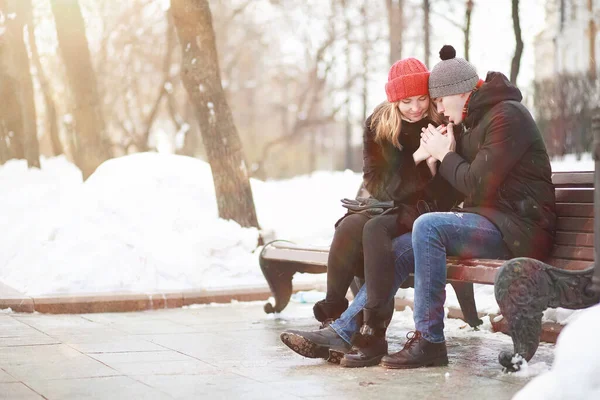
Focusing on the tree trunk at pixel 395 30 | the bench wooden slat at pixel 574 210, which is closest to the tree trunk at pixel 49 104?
A: the tree trunk at pixel 395 30

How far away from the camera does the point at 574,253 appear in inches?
218

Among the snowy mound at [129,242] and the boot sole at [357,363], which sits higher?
the snowy mound at [129,242]

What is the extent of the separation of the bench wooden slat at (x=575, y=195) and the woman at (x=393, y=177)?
623mm

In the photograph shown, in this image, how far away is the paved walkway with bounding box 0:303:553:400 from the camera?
4805 millimetres

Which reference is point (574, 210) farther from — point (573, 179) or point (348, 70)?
point (348, 70)

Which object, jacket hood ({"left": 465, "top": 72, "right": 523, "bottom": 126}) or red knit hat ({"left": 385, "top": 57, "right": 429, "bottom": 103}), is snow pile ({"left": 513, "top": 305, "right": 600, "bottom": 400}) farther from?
Answer: red knit hat ({"left": 385, "top": 57, "right": 429, "bottom": 103})

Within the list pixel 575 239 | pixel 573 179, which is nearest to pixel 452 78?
pixel 573 179

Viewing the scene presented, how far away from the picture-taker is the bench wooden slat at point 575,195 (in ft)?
18.8

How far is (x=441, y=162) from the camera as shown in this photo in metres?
5.75

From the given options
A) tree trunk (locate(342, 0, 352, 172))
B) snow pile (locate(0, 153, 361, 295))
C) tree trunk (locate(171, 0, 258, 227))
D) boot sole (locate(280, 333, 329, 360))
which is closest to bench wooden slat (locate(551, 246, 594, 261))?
boot sole (locate(280, 333, 329, 360))

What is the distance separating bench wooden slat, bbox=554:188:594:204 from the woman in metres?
0.62

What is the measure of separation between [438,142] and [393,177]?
1.25 ft

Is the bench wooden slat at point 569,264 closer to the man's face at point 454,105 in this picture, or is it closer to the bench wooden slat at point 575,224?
the bench wooden slat at point 575,224

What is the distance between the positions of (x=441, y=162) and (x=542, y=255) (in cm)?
74
